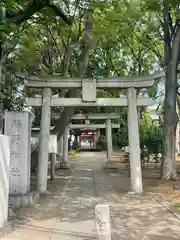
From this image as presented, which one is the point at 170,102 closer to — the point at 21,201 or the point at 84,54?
the point at 84,54

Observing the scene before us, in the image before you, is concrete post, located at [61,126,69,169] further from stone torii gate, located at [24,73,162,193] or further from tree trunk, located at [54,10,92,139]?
stone torii gate, located at [24,73,162,193]

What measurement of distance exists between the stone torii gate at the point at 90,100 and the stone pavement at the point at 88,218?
1099 mm

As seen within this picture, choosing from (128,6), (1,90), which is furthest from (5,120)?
(128,6)

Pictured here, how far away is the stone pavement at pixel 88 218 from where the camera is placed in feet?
23.1

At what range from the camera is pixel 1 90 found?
256 inches

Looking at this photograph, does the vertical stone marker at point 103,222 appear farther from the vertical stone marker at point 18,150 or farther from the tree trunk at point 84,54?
the tree trunk at point 84,54

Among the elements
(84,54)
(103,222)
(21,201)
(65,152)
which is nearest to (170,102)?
(84,54)

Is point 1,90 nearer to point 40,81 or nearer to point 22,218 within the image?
point 22,218

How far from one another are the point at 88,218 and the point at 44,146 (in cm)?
428

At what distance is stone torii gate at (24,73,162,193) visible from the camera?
12.1 metres

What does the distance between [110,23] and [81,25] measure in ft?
4.65

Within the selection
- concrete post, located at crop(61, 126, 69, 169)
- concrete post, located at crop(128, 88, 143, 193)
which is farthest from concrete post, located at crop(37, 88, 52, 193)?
concrete post, located at crop(61, 126, 69, 169)

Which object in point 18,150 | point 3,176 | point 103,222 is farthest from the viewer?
point 18,150

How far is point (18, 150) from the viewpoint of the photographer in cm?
1023
